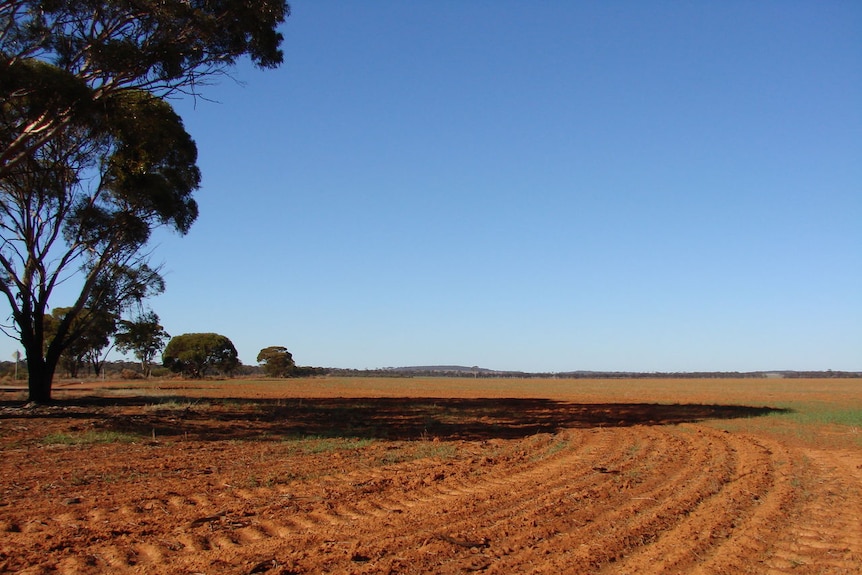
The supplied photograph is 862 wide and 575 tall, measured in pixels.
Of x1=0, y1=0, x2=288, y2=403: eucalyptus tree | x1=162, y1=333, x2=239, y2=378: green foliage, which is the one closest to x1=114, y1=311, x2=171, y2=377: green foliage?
x1=162, y1=333, x2=239, y2=378: green foliage

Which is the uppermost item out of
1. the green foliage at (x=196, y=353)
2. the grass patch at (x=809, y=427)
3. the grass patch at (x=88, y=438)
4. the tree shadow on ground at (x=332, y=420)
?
the green foliage at (x=196, y=353)

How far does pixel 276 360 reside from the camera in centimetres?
10262

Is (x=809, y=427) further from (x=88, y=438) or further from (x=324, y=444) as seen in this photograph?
(x=88, y=438)

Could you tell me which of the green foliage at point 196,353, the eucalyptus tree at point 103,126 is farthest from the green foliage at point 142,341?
the eucalyptus tree at point 103,126

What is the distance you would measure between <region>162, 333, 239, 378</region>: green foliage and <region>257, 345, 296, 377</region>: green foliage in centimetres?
1717

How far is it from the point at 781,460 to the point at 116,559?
1092 centimetres

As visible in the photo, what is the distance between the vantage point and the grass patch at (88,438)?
1315cm

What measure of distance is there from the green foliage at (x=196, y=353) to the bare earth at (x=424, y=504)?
7026 cm

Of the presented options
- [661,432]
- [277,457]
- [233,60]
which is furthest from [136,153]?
[661,432]

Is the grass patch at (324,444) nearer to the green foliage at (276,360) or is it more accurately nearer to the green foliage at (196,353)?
the green foliage at (196,353)

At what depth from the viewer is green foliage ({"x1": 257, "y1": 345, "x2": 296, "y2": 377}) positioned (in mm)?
102750

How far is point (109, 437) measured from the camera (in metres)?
13.8

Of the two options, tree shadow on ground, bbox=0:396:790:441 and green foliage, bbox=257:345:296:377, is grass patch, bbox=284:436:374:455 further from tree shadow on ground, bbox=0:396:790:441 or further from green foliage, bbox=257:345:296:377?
green foliage, bbox=257:345:296:377

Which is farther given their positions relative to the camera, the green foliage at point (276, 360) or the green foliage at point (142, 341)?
the green foliage at point (276, 360)
